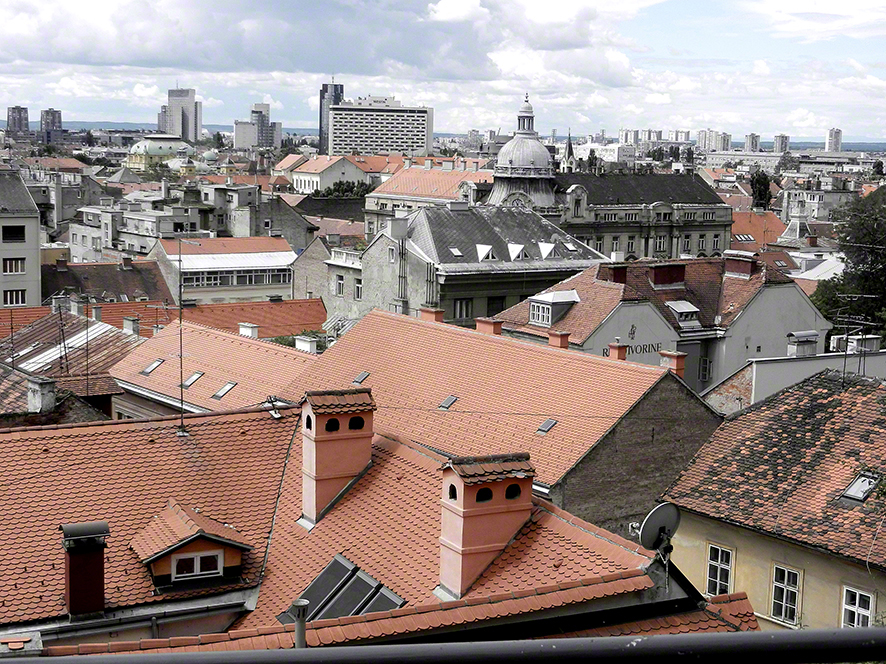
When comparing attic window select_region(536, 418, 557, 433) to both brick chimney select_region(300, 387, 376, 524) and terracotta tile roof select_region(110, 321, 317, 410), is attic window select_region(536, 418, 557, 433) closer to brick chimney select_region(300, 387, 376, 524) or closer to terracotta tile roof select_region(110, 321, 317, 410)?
brick chimney select_region(300, 387, 376, 524)

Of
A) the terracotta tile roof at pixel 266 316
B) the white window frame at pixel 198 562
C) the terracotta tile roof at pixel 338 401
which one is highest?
the terracotta tile roof at pixel 338 401

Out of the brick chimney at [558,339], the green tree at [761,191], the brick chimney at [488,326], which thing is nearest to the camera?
the brick chimney at [558,339]

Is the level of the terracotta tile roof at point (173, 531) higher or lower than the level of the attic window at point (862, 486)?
higher

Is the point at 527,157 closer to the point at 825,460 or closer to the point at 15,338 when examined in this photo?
the point at 15,338

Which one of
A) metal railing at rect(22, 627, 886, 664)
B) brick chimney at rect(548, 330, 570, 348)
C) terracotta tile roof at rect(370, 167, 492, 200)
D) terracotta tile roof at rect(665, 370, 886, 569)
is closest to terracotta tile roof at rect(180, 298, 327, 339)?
brick chimney at rect(548, 330, 570, 348)

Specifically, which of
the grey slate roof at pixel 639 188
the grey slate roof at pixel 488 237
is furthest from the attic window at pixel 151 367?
the grey slate roof at pixel 639 188

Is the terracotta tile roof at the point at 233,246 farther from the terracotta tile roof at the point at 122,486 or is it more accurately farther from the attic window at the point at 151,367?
the terracotta tile roof at the point at 122,486
